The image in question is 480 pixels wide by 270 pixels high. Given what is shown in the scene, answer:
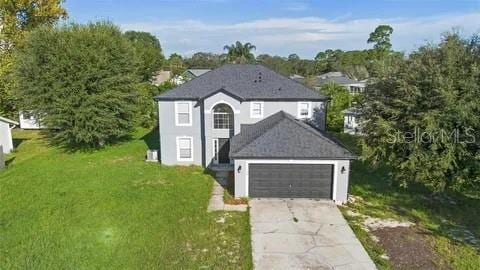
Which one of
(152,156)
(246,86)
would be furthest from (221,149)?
(152,156)

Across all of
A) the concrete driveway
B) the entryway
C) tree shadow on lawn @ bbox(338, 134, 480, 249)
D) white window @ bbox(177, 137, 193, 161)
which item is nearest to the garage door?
the concrete driveway

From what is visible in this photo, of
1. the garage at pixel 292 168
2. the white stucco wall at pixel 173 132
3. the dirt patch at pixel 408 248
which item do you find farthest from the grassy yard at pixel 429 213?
the white stucco wall at pixel 173 132

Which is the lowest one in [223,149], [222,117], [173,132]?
[223,149]

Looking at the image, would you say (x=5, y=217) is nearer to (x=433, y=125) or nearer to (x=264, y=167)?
(x=264, y=167)

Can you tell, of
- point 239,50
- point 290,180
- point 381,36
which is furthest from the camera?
point 381,36

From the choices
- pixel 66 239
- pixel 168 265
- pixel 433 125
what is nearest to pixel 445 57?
pixel 433 125

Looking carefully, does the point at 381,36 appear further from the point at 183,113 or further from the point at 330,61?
the point at 183,113
